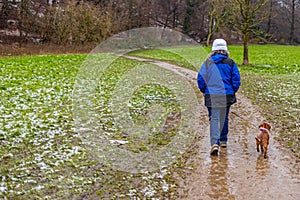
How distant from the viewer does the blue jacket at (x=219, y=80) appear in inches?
267

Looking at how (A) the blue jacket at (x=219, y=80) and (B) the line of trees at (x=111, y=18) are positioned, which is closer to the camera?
(A) the blue jacket at (x=219, y=80)

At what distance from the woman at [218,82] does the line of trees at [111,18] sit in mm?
17405

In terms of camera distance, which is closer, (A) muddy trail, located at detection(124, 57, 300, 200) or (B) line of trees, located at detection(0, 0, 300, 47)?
(A) muddy trail, located at detection(124, 57, 300, 200)

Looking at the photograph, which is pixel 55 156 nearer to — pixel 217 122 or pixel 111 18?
pixel 217 122

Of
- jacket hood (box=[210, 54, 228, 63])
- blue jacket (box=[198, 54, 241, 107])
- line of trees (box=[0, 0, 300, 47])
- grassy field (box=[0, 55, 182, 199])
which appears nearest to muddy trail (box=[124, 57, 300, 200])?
grassy field (box=[0, 55, 182, 199])

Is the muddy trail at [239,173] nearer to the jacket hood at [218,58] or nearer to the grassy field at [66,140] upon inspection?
the grassy field at [66,140]

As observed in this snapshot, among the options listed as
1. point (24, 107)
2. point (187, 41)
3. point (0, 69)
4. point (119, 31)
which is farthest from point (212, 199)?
point (187, 41)

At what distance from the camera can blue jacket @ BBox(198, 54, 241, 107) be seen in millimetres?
6770

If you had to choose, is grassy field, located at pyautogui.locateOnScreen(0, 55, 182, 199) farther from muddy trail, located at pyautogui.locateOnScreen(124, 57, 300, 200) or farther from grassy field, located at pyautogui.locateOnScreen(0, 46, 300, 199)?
muddy trail, located at pyautogui.locateOnScreen(124, 57, 300, 200)

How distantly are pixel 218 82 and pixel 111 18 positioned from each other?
41.0 meters

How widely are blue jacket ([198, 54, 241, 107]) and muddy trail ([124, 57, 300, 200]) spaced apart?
105cm

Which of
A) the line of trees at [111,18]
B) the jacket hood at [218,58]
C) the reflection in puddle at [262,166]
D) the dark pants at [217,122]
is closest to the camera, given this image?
the reflection in puddle at [262,166]

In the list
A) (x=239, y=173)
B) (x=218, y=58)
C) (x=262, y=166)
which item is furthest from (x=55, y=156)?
(x=262, y=166)

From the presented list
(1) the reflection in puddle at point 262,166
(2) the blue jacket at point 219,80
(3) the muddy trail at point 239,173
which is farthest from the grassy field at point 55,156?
(2) the blue jacket at point 219,80
